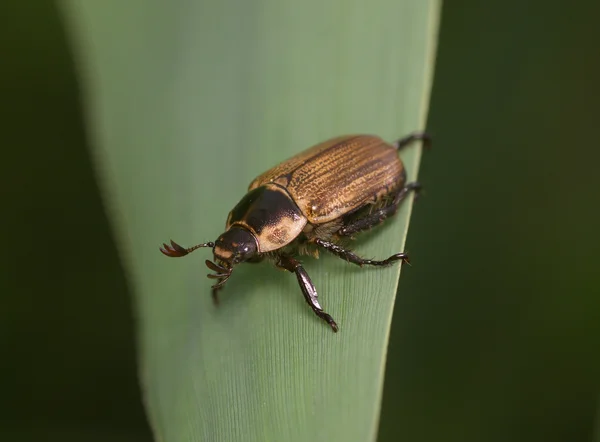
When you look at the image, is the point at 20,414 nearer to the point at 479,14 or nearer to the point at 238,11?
the point at 238,11

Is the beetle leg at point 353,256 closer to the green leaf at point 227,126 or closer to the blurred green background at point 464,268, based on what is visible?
the green leaf at point 227,126

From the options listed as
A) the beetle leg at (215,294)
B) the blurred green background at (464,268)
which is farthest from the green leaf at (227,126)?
the blurred green background at (464,268)

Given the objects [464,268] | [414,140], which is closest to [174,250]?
[414,140]

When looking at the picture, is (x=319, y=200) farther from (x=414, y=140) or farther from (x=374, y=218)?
(x=414, y=140)

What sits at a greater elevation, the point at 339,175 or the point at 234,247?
the point at 339,175

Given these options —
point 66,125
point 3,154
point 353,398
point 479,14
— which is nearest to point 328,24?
point 479,14
